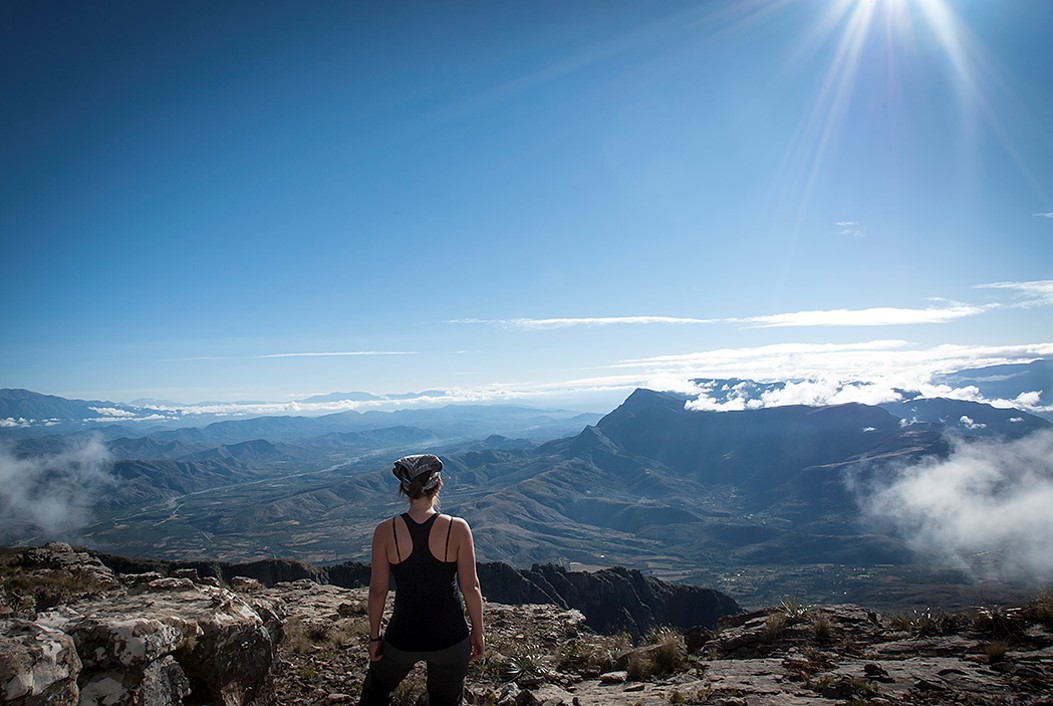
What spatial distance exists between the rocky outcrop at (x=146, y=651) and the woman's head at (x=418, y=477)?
3.59 metres

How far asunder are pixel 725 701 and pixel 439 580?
6.16 m

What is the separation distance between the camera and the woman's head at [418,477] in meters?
5.79

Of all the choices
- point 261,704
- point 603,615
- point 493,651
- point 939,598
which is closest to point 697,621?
point 603,615

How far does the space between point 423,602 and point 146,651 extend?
3.41 metres

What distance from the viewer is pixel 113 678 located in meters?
5.60

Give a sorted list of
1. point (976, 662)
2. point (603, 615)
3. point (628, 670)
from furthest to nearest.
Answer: point (603, 615) < point (628, 670) < point (976, 662)

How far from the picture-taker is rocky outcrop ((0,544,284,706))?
16.0 feet

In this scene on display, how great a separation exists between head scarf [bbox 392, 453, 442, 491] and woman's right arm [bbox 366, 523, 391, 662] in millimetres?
536

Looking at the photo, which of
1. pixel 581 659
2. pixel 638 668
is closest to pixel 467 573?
pixel 638 668

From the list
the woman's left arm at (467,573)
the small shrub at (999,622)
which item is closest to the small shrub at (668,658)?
the small shrub at (999,622)

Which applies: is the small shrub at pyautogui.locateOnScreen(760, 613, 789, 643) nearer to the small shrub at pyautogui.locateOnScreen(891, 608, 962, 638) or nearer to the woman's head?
the small shrub at pyautogui.locateOnScreen(891, 608, 962, 638)

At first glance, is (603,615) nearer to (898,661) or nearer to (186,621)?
(898,661)

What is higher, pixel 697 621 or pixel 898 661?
pixel 898 661

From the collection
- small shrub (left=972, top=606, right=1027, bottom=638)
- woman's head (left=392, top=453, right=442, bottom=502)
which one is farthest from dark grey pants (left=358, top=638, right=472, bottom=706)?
small shrub (left=972, top=606, right=1027, bottom=638)
